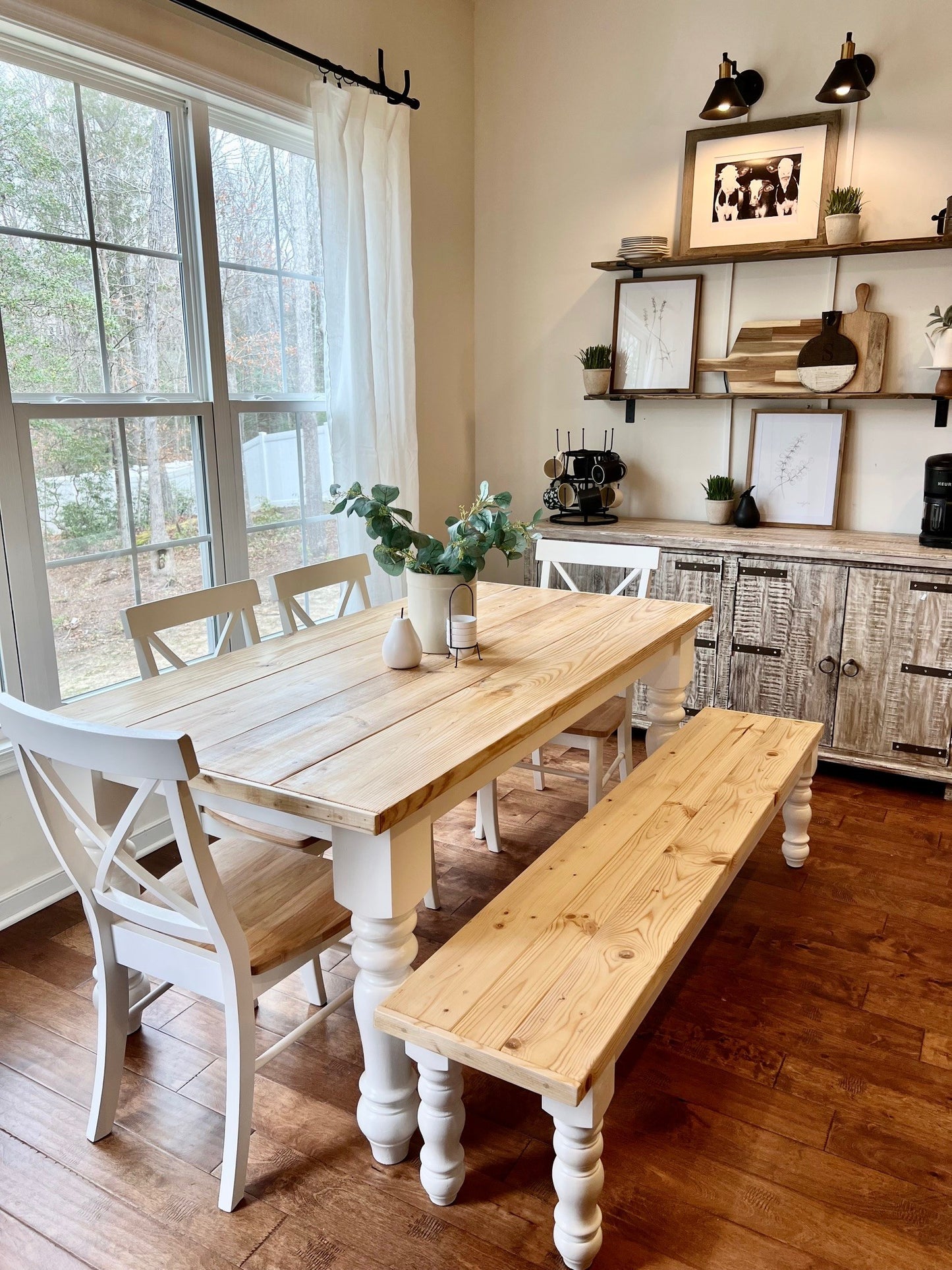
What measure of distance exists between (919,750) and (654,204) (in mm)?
2392

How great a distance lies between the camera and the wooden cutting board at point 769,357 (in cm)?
347

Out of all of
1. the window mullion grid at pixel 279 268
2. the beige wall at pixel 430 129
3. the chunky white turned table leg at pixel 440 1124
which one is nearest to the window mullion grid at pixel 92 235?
the beige wall at pixel 430 129

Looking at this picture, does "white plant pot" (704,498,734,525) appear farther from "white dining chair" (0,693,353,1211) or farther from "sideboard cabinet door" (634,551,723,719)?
"white dining chair" (0,693,353,1211)

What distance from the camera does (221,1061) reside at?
190cm

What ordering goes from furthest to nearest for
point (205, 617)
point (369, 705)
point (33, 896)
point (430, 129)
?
point (430, 129), point (33, 896), point (205, 617), point (369, 705)

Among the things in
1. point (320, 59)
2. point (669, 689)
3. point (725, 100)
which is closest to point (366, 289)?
point (320, 59)

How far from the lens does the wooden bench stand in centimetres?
Answer: 130

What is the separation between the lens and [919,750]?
3119mm

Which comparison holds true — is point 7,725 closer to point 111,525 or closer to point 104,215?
point 111,525

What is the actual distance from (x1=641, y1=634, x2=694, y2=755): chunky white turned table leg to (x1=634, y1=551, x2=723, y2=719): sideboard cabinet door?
2.65ft

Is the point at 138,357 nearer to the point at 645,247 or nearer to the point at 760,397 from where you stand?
the point at 645,247

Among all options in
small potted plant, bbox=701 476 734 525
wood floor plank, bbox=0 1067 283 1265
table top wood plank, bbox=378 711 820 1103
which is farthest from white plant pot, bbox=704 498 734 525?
wood floor plank, bbox=0 1067 283 1265

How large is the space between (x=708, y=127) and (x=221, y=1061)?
3.63m

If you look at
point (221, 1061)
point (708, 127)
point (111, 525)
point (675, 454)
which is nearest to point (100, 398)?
point (111, 525)
